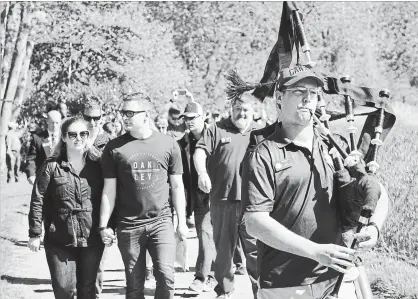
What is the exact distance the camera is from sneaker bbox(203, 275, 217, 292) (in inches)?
365

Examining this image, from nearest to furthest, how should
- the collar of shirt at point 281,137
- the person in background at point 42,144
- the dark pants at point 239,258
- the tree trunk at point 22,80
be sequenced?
the collar of shirt at point 281,137, the dark pants at point 239,258, the person in background at point 42,144, the tree trunk at point 22,80

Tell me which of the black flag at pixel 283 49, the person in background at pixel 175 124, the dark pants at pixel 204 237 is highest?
the black flag at pixel 283 49

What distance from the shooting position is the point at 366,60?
27828mm

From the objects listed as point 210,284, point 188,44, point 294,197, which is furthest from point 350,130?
point 188,44

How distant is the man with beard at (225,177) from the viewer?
8.59 meters

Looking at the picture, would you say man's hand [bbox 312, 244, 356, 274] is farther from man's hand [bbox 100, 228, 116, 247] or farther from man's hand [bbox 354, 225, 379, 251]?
man's hand [bbox 100, 228, 116, 247]

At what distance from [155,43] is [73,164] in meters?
21.5

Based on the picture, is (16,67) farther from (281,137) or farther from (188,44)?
(281,137)

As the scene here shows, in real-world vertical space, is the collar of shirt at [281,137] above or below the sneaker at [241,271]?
above

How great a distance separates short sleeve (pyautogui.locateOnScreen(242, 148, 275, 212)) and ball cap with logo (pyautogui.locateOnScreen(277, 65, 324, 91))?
0.41 m

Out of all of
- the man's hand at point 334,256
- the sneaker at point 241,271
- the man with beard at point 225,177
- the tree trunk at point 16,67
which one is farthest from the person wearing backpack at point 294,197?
the tree trunk at point 16,67

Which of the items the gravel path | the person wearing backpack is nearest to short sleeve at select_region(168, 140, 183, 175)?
the gravel path

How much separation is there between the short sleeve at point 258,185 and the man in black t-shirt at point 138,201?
276 centimetres

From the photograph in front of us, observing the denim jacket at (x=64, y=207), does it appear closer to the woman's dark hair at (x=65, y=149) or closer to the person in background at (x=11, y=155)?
the woman's dark hair at (x=65, y=149)
